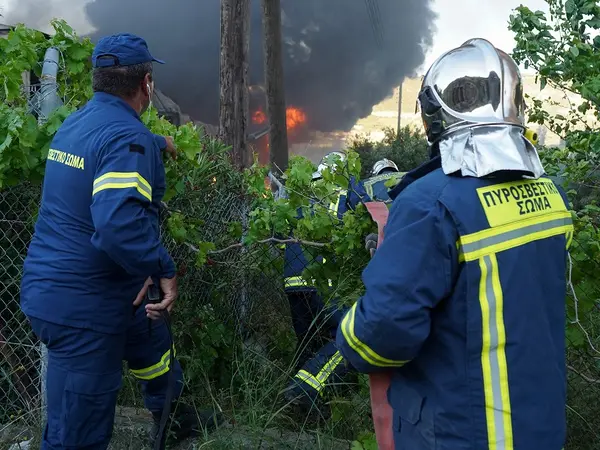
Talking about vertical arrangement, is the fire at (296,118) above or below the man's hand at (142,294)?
above

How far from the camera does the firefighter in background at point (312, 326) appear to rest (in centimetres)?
333

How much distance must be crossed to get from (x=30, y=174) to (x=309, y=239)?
55.8 inches

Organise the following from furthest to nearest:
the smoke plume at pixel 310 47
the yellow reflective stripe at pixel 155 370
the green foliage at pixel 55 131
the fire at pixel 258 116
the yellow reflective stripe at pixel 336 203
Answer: the fire at pixel 258 116 < the smoke plume at pixel 310 47 < the yellow reflective stripe at pixel 336 203 < the green foliage at pixel 55 131 < the yellow reflective stripe at pixel 155 370

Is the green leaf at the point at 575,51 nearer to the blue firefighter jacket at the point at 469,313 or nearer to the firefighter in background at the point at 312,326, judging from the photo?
the firefighter in background at the point at 312,326

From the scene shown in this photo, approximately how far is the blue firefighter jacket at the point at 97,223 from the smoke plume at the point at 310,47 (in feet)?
61.6

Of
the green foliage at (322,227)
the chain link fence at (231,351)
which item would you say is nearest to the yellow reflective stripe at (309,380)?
the chain link fence at (231,351)

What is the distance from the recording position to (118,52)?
2.68m

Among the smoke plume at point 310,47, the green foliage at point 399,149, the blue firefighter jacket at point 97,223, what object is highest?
the smoke plume at point 310,47

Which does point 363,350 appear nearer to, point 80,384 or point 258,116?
point 80,384

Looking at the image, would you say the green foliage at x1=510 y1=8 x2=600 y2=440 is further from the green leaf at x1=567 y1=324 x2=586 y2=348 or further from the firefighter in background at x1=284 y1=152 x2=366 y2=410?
the firefighter in background at x1=284 y1=152 x2=366 y2=410

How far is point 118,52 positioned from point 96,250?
827 mm

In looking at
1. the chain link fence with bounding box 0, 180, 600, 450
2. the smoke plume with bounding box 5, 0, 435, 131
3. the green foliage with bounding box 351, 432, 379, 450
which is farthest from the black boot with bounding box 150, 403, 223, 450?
the smoke plume with bounding box 5, 0, 435, 131

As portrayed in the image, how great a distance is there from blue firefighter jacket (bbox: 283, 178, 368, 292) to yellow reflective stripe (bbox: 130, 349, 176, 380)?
79 cm

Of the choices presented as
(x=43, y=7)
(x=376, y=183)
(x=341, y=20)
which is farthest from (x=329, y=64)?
(x=376, y=183)
